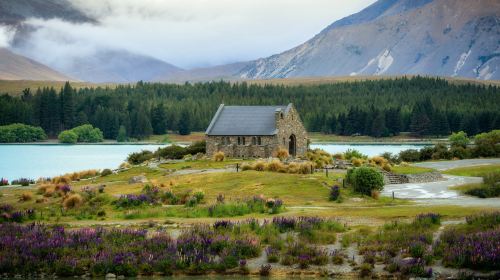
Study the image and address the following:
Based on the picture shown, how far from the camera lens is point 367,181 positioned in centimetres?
5191

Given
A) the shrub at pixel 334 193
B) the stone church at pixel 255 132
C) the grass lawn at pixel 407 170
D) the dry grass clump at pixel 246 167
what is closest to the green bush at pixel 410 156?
the stone church at pixel 255 132

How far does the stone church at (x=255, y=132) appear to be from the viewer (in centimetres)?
8325

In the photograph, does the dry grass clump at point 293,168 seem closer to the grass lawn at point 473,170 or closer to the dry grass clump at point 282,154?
the dry grass clump at point 282,154

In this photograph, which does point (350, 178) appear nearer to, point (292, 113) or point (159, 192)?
point (159, 192)

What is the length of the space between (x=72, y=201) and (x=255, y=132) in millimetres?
38155

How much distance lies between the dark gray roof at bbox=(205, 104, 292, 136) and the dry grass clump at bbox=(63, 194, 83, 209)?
37155 millimetres

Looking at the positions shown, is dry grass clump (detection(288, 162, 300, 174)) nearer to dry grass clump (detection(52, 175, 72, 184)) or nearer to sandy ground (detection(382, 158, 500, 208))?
sandy ground (detection(382, 158, 500, 208))

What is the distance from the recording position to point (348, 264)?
32.1 m

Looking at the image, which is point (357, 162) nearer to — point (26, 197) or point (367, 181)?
point (367, 181)

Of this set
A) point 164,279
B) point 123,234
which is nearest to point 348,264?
point 164,279

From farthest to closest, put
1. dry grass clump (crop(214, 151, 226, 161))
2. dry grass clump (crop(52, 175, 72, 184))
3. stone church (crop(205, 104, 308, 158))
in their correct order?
stone church (crop(205, 104, 308, 158)), dry grass clump (crop(214, 151, 226, 161)), dry grass clump (crop(52, 175, 72, 184))

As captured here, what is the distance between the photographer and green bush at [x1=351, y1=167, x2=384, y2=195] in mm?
51969

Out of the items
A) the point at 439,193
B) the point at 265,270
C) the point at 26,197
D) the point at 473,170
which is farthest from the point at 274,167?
the point at 265,270

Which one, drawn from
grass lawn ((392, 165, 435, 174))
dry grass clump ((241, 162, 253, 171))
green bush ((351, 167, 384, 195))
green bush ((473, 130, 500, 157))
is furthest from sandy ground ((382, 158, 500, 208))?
green bush ((473, 130, 500, 157))
